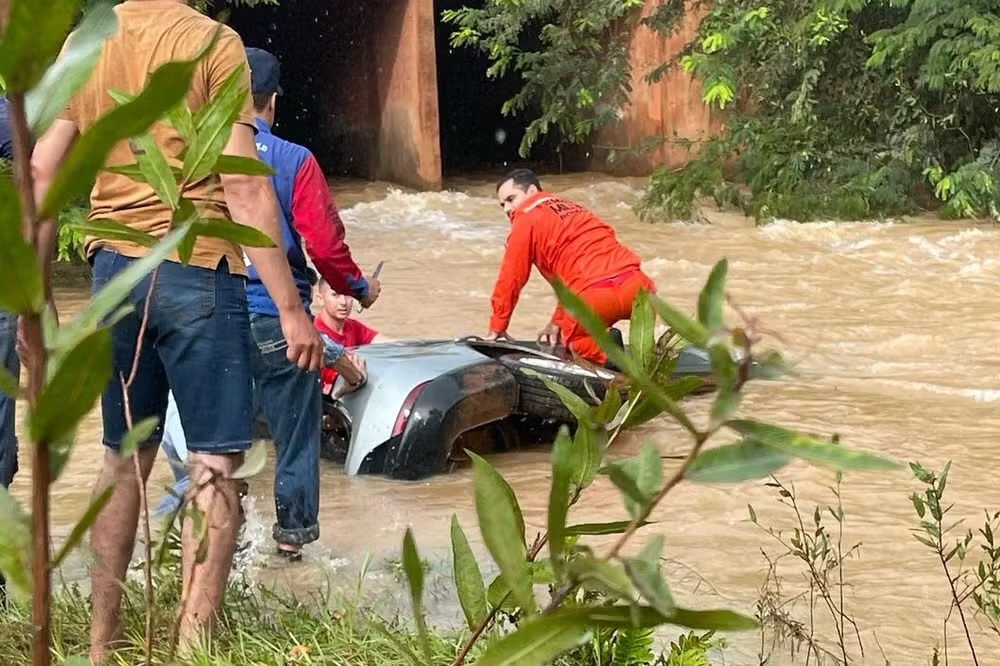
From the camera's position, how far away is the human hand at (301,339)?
3.40 metres

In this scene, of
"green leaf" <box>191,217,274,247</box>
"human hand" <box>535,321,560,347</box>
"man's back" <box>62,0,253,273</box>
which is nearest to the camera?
"green leaf" <box>191,217,274,247</box>

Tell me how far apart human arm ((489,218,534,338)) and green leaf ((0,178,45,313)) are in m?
6.25

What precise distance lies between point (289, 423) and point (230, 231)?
349 cm

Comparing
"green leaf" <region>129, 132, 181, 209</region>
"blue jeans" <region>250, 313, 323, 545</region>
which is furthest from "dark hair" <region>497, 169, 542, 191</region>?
"green leaf" <region>129, 132, 181, 209</region>

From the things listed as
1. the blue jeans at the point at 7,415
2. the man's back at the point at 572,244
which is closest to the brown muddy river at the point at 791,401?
the man's back at the point at 572,244

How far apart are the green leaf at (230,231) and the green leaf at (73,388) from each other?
391 millimetres

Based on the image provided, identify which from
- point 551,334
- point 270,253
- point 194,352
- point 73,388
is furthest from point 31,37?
point 551,334

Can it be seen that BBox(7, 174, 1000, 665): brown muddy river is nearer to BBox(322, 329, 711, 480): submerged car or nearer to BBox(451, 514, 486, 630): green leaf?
BBox(322, 329, 711, 480): submerged car

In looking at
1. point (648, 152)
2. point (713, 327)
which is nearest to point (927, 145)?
point (648, 152)

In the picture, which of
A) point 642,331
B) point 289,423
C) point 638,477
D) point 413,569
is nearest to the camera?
point 638,477

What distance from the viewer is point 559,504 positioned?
92 cm

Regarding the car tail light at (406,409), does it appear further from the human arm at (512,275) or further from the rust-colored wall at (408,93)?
the rust-colored wall at (408,93)

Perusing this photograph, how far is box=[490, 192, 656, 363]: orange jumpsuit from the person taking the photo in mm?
6785

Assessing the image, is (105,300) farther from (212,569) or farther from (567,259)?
(567,259)
